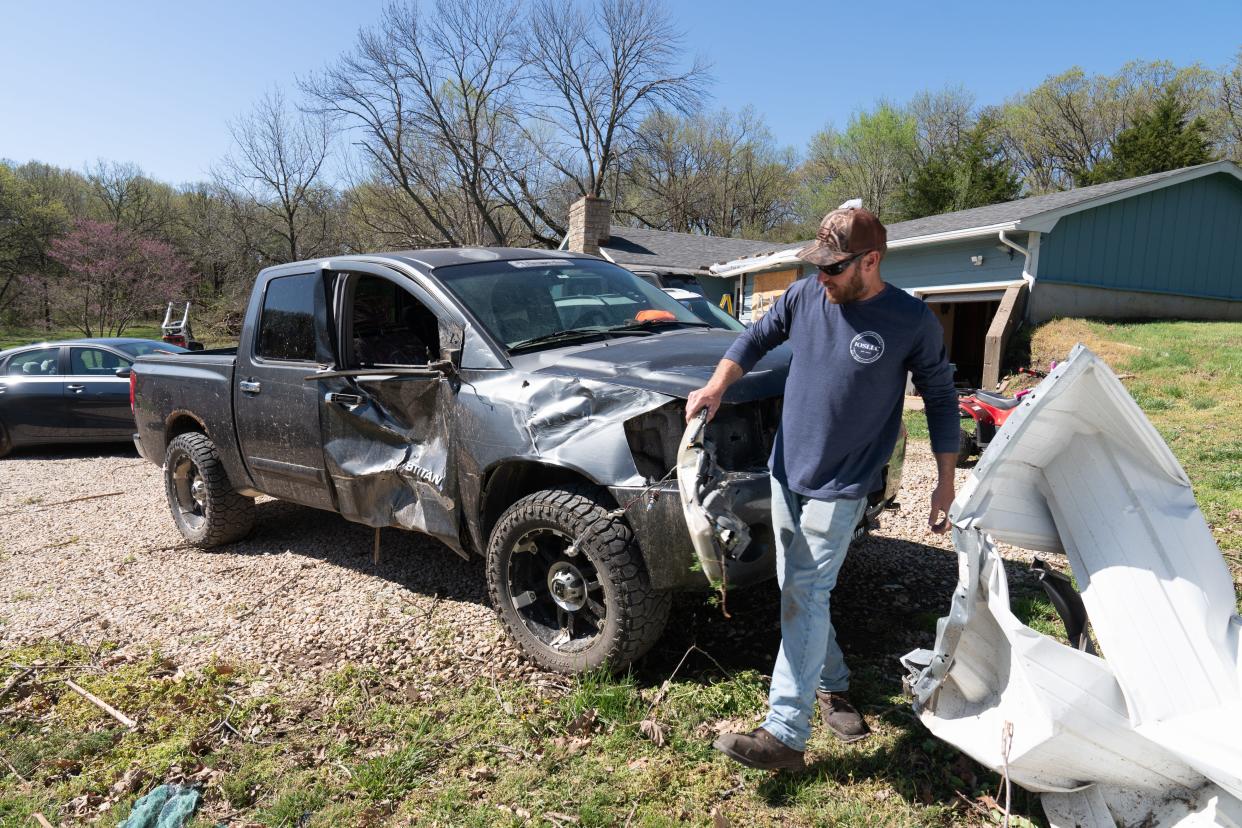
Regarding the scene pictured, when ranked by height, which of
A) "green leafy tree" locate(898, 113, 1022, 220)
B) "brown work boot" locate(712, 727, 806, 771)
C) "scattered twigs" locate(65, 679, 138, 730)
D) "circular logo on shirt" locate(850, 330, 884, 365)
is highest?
"green leafy tree" locate(898, 113, 1022, 220)

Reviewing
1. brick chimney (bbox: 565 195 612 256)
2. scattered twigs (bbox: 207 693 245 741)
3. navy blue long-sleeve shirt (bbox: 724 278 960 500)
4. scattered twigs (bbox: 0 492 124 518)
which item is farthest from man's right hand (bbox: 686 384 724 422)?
brick chimney (bbox: 565 195 612 256)

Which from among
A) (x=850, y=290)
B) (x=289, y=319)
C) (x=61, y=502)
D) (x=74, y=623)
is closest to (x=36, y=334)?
(x=61, y=502)

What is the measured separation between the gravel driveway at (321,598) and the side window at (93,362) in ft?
13.4

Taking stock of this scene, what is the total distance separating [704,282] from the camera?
22.2 meters

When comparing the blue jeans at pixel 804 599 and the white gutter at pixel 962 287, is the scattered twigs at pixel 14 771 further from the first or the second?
the white gutter at pixel 962 287

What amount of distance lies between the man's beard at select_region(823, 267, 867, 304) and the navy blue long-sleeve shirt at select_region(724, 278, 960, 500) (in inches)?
0.9

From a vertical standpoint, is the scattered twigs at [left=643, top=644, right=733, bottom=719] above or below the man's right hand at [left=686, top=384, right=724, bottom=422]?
below

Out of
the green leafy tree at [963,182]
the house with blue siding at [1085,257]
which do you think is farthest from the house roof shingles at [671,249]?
the green leafy tree at [963,182]

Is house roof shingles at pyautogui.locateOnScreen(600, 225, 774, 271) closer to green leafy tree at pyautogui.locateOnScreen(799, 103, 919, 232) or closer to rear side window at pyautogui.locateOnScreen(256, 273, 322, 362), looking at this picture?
green leafy tree at pyautogui.locateOnScreen(799, 103, 919, 232)

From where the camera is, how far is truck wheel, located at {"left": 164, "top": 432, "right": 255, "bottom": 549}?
546 cm

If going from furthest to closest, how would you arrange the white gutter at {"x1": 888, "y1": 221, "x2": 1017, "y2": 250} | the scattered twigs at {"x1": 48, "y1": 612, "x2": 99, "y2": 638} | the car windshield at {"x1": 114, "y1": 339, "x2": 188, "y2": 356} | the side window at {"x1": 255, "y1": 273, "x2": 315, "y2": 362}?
1. the white gutter at {"x1": 888, "y1": 221, "x2": 1017, "y2": 250}
2. the car windshield at {"x1": 114, "y1": 339, "x2": 188, "y2": 356}
3. the side window at {"x1": 255, "y1": 273, "x2": 315, "y2": 362}
4. the scattered twigs at {"x1": 48, "y1": 612, "x2": 99, "y2": 638}

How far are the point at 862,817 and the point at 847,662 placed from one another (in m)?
1.07

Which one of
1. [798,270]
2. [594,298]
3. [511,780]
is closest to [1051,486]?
[511,780]

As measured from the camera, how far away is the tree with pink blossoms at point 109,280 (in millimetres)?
27234
